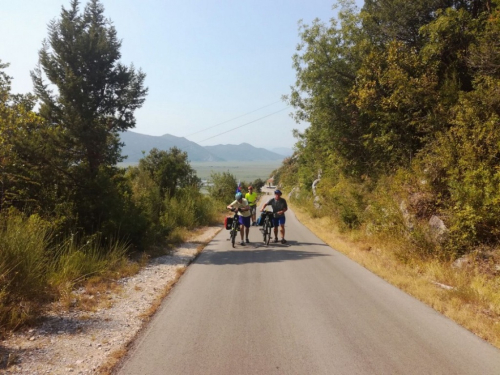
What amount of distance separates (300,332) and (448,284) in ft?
12.7

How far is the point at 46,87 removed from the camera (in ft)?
32.4

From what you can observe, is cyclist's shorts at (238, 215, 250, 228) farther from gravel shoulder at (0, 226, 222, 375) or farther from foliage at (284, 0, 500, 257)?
gravel shoulder at (0, 226, 222, 375)

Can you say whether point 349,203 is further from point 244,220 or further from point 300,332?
point 300,332

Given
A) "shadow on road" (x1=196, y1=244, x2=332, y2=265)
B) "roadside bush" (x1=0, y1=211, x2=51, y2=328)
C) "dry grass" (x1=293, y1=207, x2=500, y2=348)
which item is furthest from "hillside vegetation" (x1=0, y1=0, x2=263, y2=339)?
"dry grass" (x1=293, y1=207, x2=500, y2=348)

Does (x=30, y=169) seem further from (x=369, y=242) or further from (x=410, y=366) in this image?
(x=369, y=242)

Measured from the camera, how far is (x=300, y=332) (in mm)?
4504

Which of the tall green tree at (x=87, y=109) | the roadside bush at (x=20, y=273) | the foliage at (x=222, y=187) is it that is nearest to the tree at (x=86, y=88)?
the tall green tree at (x=87, y=109)

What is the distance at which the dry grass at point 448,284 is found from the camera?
4.89m

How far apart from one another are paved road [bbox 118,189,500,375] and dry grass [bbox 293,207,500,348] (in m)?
→ 0.23

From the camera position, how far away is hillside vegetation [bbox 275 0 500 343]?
7512mm

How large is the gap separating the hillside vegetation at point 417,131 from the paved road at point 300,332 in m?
1.16

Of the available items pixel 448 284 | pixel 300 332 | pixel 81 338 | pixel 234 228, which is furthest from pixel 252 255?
pixel 81 338

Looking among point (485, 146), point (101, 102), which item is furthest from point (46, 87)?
point (485, 146)

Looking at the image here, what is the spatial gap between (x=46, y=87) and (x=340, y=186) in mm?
12432
